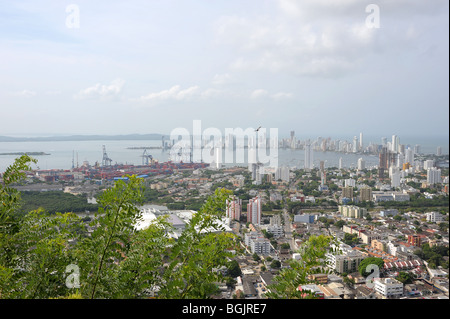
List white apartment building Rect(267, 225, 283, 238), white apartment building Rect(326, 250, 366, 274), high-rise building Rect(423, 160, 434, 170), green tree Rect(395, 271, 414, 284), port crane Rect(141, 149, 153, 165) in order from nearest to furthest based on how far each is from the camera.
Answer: white apartment building Rect(326, 250, 366, 274)
green tree Rect(395, 271, 414, 284)
white apartment building Rect(267, 225, 283, 238)
port crane Rect(141, 149, 153, 165)
high-rise building Rect(423, 160, 434, 170)

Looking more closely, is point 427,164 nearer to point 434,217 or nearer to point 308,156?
point 434,217

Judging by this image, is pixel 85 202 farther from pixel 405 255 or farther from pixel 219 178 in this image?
pixel 405 255

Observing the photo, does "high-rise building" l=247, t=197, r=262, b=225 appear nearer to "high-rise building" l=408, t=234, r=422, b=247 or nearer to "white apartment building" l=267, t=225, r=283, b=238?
"white apartment building" l=267, t=225, r=283, b=238

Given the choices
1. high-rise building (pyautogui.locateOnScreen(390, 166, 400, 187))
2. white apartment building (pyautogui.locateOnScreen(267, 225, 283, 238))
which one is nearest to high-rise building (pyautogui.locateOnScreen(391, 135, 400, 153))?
high-rise building (pyautogui.locateOnScreen(390, 166, 400, 187))

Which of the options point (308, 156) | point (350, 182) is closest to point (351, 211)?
point (350, 182)

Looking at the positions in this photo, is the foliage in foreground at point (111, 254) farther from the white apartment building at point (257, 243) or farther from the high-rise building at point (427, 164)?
the high-rise building at point (427, 164)
